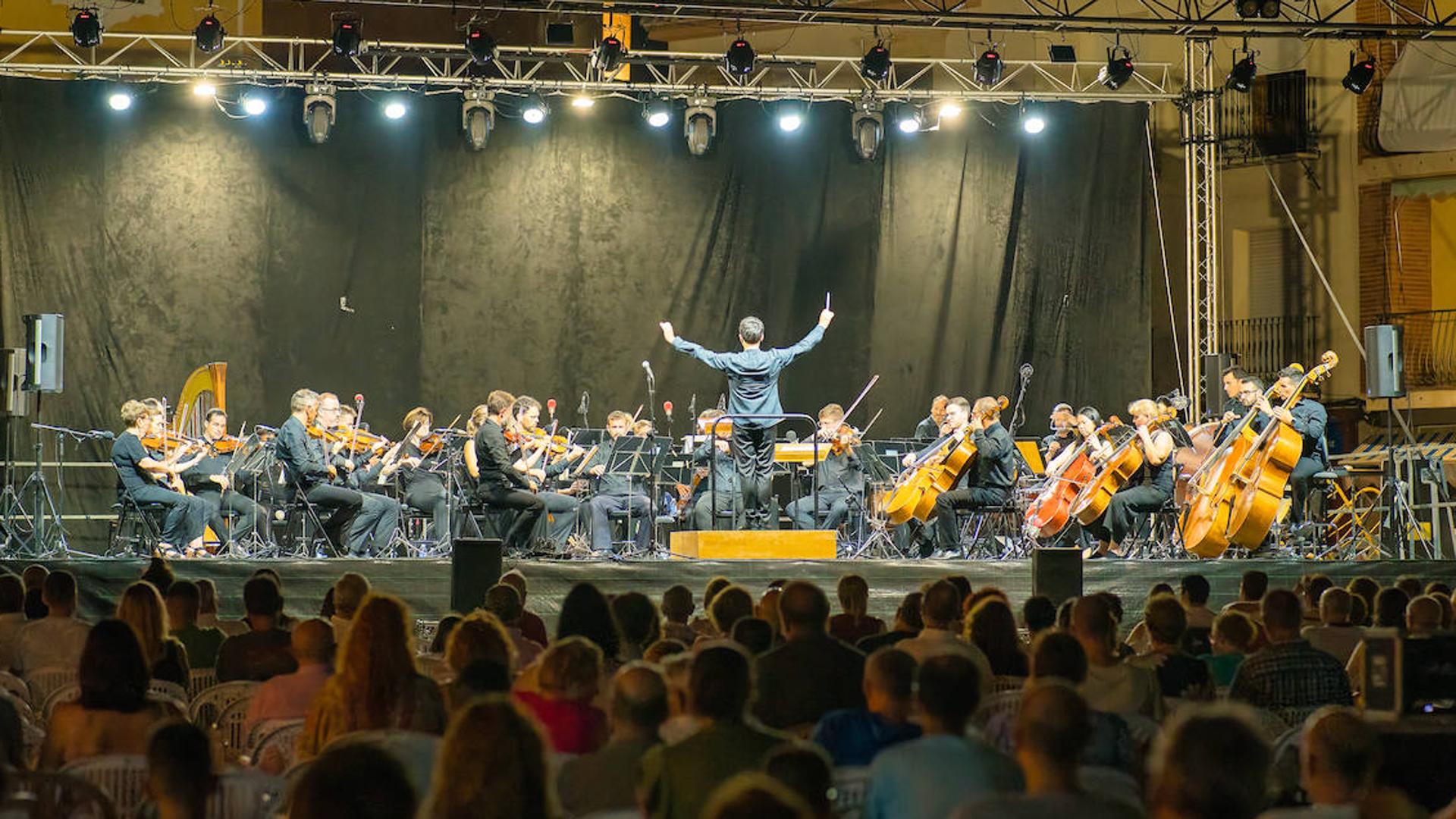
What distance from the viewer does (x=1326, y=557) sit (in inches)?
533

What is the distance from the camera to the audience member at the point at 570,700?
4883mm

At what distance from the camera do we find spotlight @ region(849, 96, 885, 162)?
58.3 ft

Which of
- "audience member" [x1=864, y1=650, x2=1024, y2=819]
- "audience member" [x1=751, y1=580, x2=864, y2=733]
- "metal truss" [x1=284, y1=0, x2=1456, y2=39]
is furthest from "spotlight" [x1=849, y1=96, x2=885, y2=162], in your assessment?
"audience member" [x1=864, y1=650, x2=1024, y2=819]

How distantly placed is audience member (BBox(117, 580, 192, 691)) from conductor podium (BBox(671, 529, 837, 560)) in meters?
6.83

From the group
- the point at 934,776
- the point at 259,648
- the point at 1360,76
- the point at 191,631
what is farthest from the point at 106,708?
the point at 1360,76

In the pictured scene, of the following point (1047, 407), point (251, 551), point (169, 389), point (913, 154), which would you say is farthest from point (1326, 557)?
point (169, 389)

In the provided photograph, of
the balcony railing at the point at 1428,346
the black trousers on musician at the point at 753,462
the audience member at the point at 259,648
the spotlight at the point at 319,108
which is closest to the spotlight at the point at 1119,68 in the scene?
the black trousers on musician at the point at 753,462

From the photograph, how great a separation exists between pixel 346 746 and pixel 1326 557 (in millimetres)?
12031

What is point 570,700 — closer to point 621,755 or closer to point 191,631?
point 621,755

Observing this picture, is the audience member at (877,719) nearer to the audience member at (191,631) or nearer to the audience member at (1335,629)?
the audience member at (1335,629)

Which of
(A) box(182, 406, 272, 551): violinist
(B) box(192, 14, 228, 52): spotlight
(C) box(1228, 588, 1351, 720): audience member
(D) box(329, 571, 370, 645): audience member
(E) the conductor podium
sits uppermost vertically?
(B) box(192, 14, 228, 52): spotlight

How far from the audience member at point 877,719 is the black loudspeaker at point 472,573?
5.62 m

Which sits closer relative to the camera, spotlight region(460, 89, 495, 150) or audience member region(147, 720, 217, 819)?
audience member region(147, 720, 217, 819)

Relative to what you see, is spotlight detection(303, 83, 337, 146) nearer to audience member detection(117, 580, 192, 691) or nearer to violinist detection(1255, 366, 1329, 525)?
violinist detection(1255, 366, 1329, 525)
